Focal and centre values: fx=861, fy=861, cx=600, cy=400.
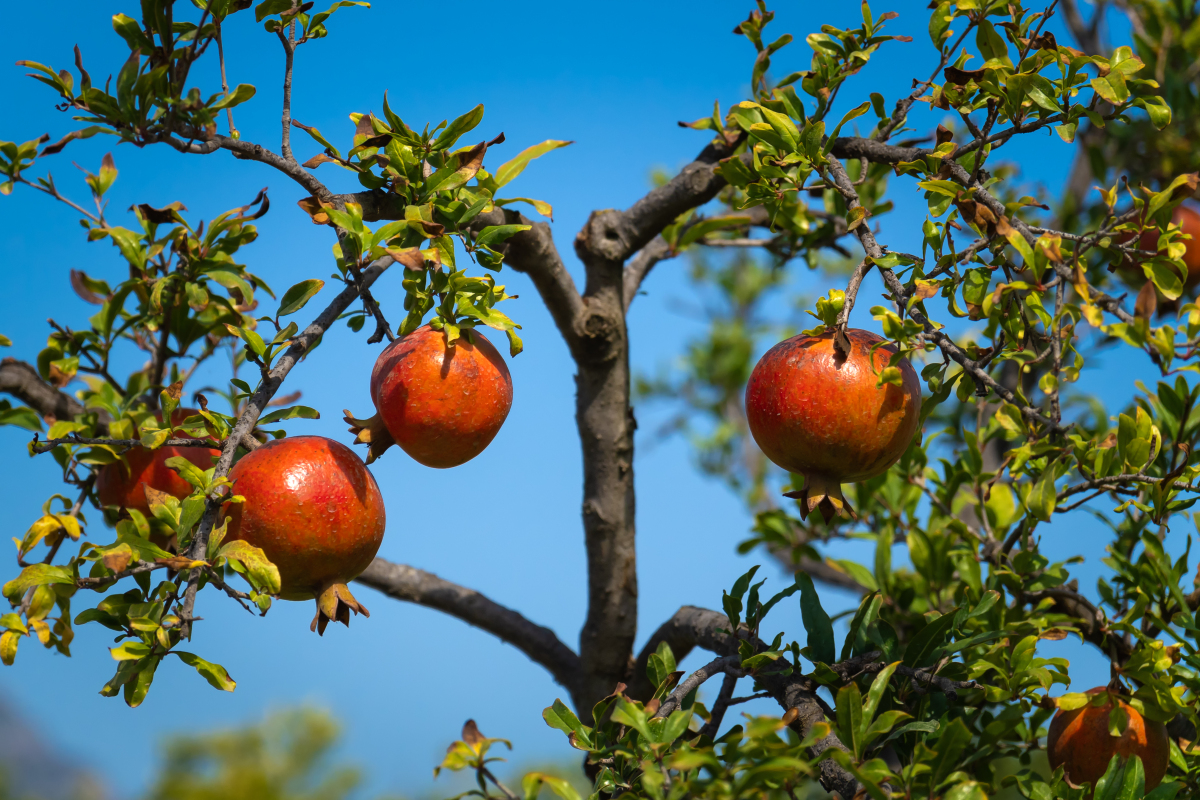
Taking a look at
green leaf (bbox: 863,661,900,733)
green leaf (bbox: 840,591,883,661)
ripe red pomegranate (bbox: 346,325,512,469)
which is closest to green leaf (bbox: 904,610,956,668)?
Result: green leaf (bbox: 840,591,883,661)

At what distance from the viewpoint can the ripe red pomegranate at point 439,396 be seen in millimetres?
1066

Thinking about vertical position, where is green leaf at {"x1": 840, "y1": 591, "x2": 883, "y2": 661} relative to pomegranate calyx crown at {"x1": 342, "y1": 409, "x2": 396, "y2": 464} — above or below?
below

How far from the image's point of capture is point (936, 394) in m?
1.14

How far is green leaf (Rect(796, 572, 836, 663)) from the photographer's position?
1.25 m

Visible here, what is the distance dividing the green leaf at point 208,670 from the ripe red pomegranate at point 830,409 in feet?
2.25

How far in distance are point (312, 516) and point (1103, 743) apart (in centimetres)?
113

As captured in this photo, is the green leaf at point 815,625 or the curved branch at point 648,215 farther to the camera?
the curved branch at point 648,215

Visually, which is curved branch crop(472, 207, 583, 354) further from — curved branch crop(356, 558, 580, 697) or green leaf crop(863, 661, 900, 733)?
green leaf crop(863, 661, 900, 733)

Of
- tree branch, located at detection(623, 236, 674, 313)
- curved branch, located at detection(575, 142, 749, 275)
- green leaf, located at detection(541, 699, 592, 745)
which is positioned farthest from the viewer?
tree branch, located at detection(623, 236, 674, 313)

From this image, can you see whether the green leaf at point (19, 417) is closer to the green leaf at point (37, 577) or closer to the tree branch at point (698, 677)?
the green leaf at point (37, 577)

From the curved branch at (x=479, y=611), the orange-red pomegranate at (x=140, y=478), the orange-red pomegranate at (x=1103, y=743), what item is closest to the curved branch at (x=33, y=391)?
the orange-red pomegranate at (x=140, y=478)

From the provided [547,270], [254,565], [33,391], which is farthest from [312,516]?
[33,391]

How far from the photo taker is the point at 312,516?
100 centimetres

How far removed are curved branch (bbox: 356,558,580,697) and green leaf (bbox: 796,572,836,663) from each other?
0.82m
